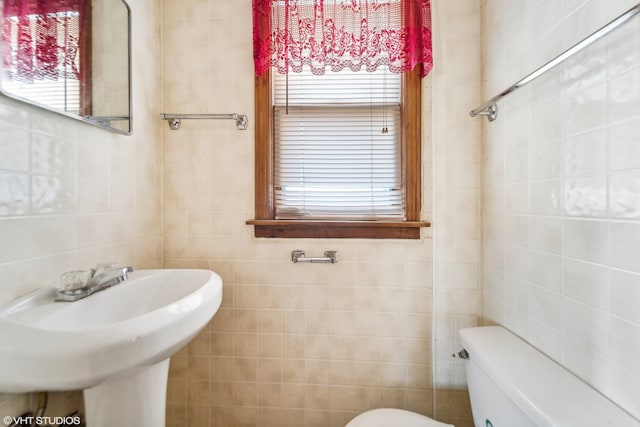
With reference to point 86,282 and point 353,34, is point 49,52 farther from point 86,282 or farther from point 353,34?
point 353,34

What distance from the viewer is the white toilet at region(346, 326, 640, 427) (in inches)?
24.0

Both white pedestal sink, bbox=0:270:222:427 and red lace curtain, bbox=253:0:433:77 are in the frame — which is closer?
white pedestal sink, bbox=0:270:222:427

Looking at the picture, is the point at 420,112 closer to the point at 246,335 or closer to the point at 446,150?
the point at 446,150

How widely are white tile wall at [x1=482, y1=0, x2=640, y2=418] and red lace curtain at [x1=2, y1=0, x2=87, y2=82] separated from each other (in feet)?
4.84

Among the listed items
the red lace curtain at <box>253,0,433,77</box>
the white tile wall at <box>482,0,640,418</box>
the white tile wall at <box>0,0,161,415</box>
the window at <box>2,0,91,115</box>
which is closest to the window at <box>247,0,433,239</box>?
the red lace curtain at <box>253,0,433,77</box>

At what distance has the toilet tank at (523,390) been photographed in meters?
0.61

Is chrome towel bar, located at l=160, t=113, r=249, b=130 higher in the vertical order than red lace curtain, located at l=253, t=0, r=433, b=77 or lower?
lower

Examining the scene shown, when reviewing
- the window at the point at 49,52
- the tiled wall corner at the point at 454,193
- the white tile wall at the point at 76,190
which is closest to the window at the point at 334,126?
the tiled wall corner at the point at 454,193

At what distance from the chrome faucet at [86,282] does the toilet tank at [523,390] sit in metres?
1.21

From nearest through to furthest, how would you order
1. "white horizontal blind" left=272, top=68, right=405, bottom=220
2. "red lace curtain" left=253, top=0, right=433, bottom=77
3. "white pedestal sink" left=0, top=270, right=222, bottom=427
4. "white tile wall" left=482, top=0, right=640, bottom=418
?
"white pedestal sink" left=0, top=270, right=222, bottom=427 → "white tile wall" left=482, top=0, right=640, bottom=418 → "red lace curtain" left=253, top=0, right=433, bottom=77 → "white horizontal blind" left=272, top=68, right=405, bottom=220

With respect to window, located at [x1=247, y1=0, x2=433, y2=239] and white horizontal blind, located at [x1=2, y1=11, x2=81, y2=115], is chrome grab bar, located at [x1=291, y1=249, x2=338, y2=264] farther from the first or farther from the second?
white horizontal blind, located at [x1=2, y1=11, x2=81, y2=115]

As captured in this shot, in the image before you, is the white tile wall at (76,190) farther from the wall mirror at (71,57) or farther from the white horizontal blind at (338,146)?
the white horizontal blind at (338,146)

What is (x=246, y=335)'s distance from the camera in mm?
1244

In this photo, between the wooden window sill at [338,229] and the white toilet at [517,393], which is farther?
the wooden window sill at [338,229]
